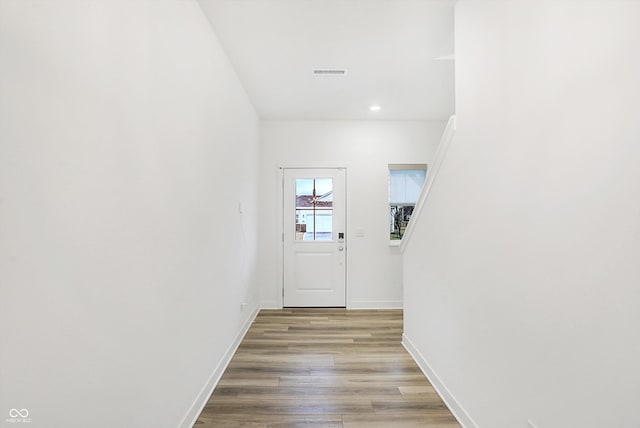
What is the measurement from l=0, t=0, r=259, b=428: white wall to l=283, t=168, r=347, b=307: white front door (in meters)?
2.40

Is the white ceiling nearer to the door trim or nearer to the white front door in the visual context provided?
the door trim

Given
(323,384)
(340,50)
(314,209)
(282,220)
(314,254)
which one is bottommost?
(323,384)

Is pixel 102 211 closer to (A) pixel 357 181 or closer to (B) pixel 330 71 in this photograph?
(B) pixel 330 71

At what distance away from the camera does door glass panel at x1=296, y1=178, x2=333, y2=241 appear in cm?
458

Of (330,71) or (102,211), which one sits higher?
(330,71)

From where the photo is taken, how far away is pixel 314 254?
4582 mm

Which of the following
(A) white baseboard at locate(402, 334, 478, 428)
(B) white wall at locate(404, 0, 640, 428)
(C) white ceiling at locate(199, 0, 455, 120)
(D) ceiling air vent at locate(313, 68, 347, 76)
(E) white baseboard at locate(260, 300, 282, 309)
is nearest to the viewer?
(B) white wall at locate(404, 0, 640, 428)

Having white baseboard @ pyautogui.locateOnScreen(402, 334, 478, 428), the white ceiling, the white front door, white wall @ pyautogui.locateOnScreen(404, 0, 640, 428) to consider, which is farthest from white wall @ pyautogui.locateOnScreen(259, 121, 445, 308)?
white wall @ pyautogui.locateOnScreen(404, 0, 640, 428)

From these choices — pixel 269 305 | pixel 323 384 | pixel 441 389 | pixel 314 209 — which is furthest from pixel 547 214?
pixel 269 305

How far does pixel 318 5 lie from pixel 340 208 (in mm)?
2839

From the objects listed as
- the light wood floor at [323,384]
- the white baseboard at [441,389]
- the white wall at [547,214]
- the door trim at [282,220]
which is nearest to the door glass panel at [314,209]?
the door trim at [282,220]

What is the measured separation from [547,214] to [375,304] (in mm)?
3590

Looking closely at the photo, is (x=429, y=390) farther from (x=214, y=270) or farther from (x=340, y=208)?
(x=340, y=208)

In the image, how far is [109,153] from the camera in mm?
1142
